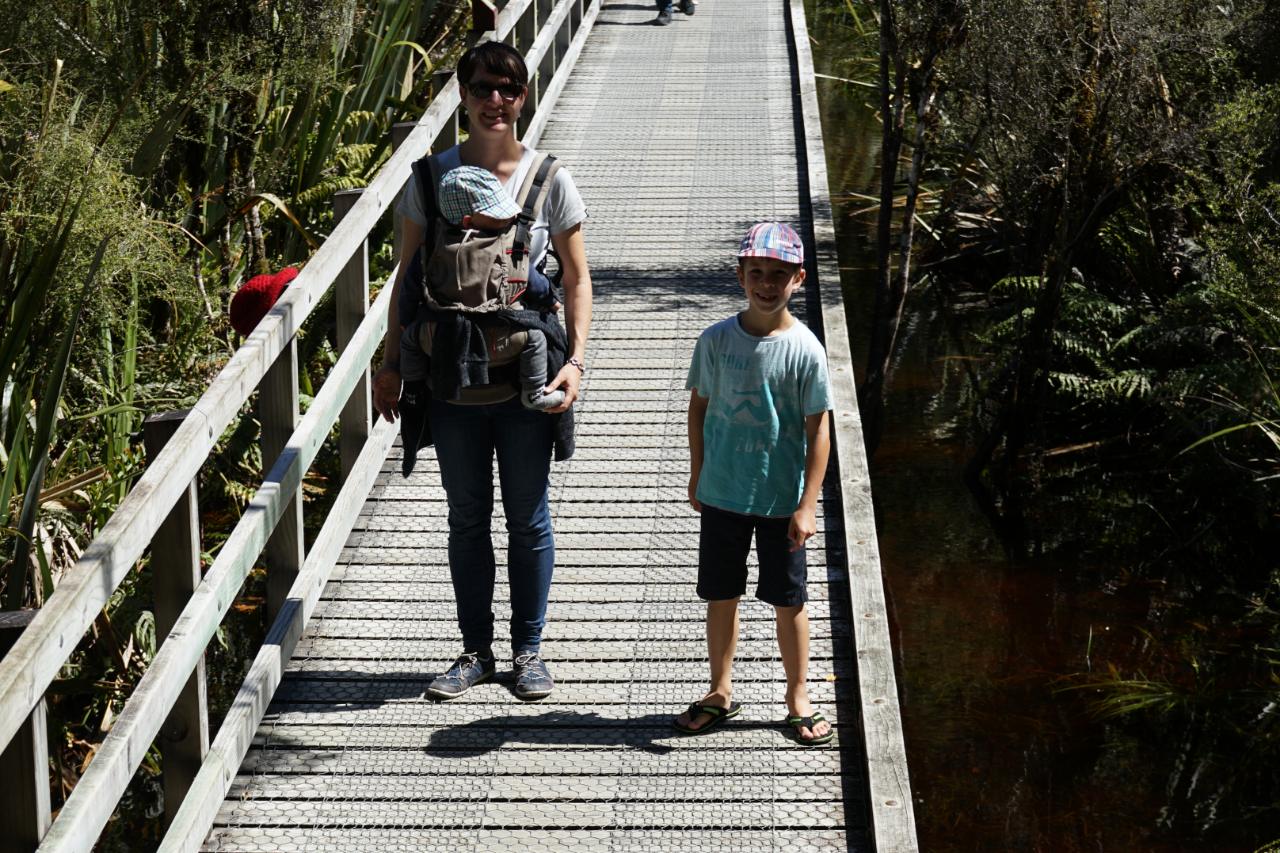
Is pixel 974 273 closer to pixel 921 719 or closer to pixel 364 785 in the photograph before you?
pixel 921 719

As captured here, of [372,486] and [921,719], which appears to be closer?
[372,486]

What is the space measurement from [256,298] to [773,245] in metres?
2.87

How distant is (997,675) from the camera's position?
8.44m

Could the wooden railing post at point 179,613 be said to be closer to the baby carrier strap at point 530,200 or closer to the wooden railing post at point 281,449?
the wooden railing post at point 281,449

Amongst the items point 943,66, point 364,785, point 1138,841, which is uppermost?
point 943,66

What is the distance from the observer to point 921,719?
8008 millimetres

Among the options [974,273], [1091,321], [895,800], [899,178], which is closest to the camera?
[895,800]

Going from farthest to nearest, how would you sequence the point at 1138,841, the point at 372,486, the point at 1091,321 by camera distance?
the point at 1091,321 < the point at 1138,841 < the point at 372,486

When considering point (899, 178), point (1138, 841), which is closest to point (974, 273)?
point (899, 178)

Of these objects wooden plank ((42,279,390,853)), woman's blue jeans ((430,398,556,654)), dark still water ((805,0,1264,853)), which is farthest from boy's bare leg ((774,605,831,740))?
dark still water ((805,0,1264,853))

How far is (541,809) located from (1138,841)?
4.03 m

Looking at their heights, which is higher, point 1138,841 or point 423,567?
point 423,567

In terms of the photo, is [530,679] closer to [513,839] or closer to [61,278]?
[513,839]

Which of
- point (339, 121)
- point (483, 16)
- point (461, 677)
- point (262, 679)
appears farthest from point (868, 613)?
point (339, 121)
